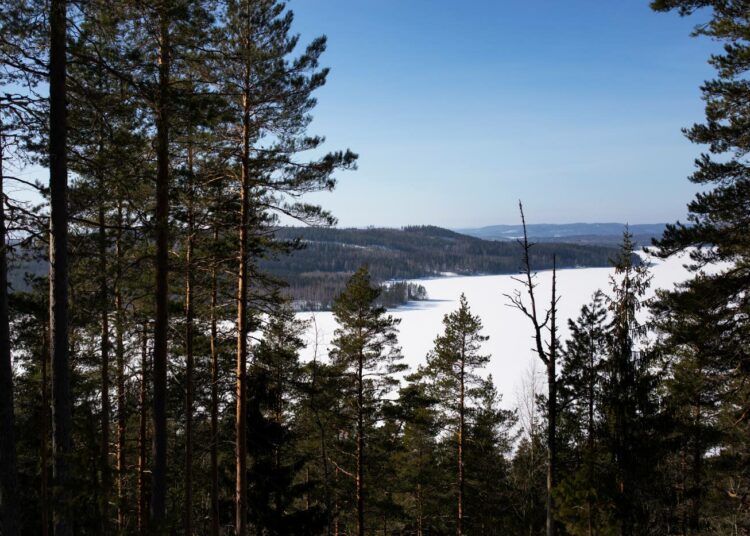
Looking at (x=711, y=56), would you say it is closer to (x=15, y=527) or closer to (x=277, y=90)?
(x=277, y=90)

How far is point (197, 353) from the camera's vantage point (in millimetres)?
10414

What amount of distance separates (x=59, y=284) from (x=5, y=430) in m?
1.35

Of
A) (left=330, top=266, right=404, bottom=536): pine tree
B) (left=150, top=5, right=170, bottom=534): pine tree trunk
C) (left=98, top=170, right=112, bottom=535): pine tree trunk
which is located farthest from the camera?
(left=330, top=266, right=404, bottom=536): pine tree

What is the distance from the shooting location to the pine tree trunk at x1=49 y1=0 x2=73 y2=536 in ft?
15.4

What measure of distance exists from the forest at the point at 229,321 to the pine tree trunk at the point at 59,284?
2 cm

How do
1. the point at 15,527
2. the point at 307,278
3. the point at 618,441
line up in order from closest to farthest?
the point at 15,527 < the point at 618,441 < the point at 307,278

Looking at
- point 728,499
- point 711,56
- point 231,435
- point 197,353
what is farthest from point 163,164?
point 728,499

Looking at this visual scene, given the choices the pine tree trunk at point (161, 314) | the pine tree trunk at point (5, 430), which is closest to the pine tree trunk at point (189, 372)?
the pine tree trunk at point (161, 314)

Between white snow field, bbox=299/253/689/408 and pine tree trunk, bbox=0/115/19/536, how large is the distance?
29.5 ft

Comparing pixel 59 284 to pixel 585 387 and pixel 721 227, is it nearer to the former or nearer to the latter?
pixel 721 227

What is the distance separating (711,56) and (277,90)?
6.03 meters

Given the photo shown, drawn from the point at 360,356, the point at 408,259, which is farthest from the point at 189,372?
the point at 408,259

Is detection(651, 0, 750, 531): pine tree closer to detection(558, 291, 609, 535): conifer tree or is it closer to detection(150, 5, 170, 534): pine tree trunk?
detection(558, 291, 609, 535): conifer tree

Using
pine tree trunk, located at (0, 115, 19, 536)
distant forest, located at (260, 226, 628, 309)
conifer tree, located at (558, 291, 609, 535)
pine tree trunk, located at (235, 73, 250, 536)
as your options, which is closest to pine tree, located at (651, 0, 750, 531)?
conifer tree, located at (558, 291, 609, 535)
